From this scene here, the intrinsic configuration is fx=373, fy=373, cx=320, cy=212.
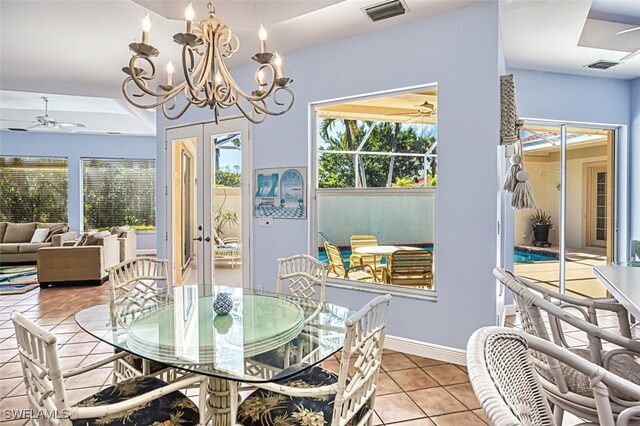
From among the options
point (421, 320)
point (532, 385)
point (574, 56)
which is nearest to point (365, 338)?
point (532, 385)

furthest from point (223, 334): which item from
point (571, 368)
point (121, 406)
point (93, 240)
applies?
point (93, 240)

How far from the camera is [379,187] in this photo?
3578mm

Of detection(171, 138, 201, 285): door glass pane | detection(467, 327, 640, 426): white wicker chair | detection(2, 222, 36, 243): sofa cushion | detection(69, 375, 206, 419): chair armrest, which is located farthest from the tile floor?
detection(2, 222, 36, 243): sofa cushion

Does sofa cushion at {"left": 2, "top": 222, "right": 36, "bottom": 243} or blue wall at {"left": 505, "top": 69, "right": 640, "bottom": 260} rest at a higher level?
blue wall at {"left": 505, "top": 69, "right": 640, "bottom": 260}

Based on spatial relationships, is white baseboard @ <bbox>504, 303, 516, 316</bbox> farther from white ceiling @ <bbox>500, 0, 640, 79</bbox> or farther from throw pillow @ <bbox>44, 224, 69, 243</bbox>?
throw pillow @ <bbox>44, 224, 69, 243</bbox>

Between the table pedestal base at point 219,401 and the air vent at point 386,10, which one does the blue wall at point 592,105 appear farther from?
the table pedestal base at point 219,401

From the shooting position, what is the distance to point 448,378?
9.15ft

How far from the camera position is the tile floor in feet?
7.52

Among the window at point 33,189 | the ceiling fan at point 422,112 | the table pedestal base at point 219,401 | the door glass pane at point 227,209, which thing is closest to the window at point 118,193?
the window at point 33,189

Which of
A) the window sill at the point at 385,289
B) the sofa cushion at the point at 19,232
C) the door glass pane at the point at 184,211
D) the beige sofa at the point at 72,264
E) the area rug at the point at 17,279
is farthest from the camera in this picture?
the sofa cushion at the point at 19,232

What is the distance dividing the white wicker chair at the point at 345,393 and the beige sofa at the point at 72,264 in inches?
217

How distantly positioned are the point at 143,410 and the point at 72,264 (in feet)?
17.9

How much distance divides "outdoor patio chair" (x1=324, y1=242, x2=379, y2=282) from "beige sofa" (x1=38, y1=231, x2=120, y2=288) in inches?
170

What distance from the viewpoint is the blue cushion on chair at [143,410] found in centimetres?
147
